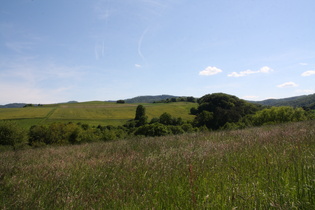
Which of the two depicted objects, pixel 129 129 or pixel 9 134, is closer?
pixel 9 134

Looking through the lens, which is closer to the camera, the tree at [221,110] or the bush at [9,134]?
the bush at [9,134]

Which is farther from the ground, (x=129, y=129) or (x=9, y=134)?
(x=9, y=134)

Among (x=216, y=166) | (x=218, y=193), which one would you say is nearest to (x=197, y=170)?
(x=216, y=166)

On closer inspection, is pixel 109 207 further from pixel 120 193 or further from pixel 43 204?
pixel 43 204

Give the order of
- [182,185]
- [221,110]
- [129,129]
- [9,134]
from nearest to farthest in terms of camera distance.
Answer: [182,185] < [9,134] < [129,129] < [221,110]

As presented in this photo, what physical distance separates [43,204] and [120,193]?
39.9 inches

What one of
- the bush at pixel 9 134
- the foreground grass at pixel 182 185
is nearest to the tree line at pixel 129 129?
the bush at pixel 9 134

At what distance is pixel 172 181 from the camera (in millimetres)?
3193

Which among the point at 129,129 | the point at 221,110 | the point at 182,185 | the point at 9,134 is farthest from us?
the point at 221,110

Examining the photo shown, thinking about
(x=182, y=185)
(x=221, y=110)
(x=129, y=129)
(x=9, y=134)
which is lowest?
(x=129, y=129)

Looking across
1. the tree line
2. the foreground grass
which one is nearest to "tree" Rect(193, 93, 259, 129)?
the tree line

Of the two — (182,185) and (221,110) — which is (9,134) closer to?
(182,185)

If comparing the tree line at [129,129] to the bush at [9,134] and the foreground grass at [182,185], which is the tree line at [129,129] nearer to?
the bush at [9,134]

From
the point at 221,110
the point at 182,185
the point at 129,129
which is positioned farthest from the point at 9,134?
the point at 221,110
